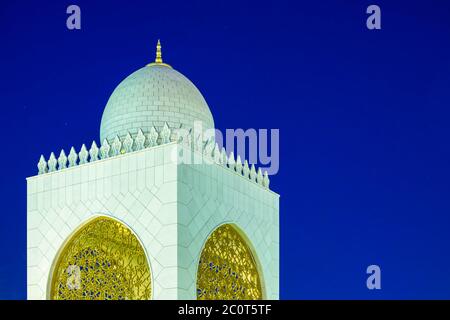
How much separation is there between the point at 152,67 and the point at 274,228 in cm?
403

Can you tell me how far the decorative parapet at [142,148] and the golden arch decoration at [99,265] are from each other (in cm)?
122

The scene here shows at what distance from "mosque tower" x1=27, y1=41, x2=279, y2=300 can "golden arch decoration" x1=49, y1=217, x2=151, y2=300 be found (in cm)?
2

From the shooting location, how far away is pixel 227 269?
637 inches

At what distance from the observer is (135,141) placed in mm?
15461

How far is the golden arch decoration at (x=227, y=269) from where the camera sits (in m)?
15.5

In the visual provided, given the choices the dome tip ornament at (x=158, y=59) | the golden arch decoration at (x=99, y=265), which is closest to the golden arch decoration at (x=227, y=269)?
the golden arch decoration at (x=99, y=265)

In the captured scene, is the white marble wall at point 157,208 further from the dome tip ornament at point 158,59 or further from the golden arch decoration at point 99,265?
the dome tip ornament at point 158,59

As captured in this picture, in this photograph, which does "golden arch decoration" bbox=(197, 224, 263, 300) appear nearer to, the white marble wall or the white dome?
the white marble wall

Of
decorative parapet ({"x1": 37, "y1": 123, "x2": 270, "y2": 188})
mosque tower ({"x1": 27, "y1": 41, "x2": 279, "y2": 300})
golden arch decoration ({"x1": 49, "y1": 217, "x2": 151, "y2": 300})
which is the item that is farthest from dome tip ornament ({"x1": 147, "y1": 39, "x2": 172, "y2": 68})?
golden arch decoration ({"x1": 49, "y1": 217, "x2": 151, "y2": 300})

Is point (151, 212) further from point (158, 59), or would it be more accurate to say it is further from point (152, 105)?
point (158, 59)

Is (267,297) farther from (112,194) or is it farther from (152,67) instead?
(152,67)

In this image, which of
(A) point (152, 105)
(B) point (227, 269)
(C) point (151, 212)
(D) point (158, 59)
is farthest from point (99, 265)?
(D) point (158, 59)
